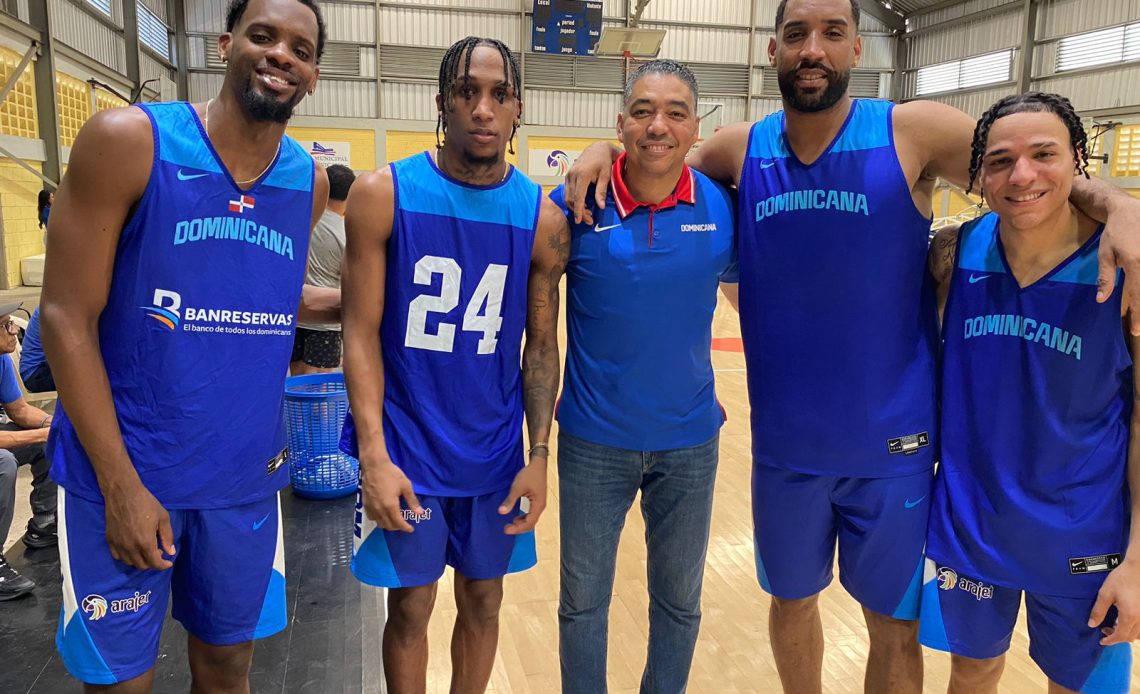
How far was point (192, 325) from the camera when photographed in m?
1.68

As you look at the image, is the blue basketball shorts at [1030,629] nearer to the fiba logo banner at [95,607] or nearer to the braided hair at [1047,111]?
the braided hair at [1047,111]

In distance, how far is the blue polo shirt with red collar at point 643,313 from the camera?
2025 millimetres

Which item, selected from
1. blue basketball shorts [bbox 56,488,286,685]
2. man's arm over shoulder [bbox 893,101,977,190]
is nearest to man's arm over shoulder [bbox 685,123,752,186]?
man's arm over shoulder [bbox 893,101,977,190]

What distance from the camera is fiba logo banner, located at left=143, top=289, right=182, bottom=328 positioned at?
1649 millimetres

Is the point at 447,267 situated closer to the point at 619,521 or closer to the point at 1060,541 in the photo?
the point at 619,521

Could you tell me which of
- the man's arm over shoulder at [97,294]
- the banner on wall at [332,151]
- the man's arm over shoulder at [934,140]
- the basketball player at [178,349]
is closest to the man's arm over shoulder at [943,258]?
the man's arm over shoulder at [934,140]

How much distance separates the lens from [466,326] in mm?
1962

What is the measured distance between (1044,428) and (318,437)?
342 cm

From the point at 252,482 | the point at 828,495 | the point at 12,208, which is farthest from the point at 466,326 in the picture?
the point at 12,208

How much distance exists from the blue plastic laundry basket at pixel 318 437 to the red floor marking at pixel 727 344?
5776 millimetres

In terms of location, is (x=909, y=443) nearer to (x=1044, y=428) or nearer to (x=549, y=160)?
(x=1044, y=428)

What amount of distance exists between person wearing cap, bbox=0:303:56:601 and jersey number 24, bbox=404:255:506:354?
2235 mm

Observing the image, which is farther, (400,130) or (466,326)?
(400,130)

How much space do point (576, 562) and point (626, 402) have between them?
458 millimetres
